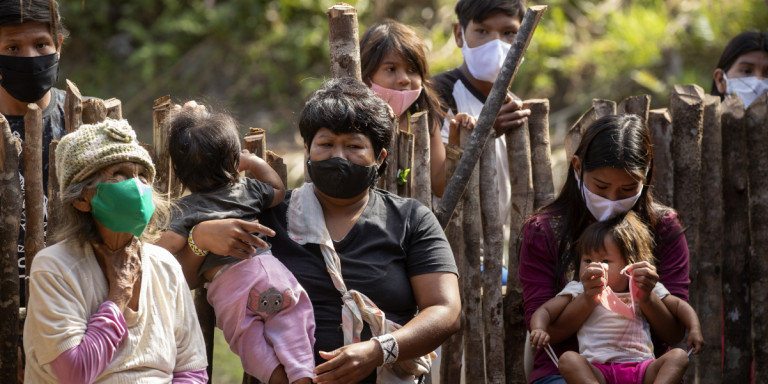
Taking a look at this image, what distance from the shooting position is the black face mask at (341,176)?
3705mm

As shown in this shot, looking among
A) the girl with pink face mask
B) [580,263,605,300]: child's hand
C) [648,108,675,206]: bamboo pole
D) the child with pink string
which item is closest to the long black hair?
the child with pink string

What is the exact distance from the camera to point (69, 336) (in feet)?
9.95

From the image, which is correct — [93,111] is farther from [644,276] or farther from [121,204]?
[644,276]

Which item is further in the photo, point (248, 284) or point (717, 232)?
point (717, 232)

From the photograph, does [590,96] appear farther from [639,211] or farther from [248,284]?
[248,284]

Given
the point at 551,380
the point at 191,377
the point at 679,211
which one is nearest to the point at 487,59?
the point at 679,211

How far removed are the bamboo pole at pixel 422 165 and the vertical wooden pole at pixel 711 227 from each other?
1.49 meters

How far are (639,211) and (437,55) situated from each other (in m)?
7.88

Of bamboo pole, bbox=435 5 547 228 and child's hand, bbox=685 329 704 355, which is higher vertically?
bamboo pole, bbox=435 5 547 228

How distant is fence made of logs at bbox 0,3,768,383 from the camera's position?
179 inches

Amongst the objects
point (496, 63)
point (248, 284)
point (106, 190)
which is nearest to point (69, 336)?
point (106, 190)

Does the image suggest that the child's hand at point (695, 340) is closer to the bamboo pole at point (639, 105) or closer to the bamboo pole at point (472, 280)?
the bamboo pole at point (472, 280)

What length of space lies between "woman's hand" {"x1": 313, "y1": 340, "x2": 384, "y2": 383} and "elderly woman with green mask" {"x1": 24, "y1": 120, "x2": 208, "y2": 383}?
19.6 inches

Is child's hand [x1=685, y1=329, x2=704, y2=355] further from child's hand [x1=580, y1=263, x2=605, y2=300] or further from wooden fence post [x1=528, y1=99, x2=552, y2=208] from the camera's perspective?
wooden fence post [x1=528, y1=99, x2=552, y2=208]
